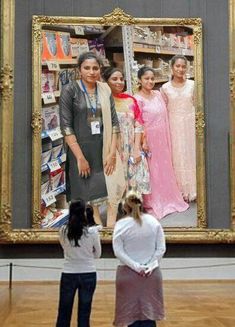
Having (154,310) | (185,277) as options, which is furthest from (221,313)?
(185,277)

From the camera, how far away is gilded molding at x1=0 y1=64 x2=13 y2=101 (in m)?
12.1

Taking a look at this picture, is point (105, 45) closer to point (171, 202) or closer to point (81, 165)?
point (81, 165)

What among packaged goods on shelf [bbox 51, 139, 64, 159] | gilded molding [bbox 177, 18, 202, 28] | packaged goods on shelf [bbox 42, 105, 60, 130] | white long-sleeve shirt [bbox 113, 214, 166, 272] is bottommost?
white long-sleeve shirt [bbox 113, 214, 166, 272]

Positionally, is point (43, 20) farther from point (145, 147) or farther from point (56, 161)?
point (145, 147)

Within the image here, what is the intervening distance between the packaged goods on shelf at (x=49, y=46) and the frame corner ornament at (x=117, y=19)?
1140 mm

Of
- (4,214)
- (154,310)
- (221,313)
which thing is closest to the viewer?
(154,310)

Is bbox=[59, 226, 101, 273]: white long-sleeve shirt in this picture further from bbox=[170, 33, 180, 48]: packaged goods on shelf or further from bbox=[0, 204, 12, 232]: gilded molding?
bbox=[170, 33, 180, 48]: packaged goods on shelf

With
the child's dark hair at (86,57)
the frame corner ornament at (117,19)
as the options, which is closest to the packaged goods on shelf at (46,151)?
the child's dark hair at (86,57)

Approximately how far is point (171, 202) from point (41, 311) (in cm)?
490

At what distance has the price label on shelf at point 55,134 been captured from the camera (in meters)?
12.1

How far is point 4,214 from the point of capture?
1193 cm

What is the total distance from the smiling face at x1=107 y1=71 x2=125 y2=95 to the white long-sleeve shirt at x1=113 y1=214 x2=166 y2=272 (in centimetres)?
768

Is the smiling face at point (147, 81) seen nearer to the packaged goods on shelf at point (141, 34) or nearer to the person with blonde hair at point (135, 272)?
the packaged goods on shelf at point (141, 34)

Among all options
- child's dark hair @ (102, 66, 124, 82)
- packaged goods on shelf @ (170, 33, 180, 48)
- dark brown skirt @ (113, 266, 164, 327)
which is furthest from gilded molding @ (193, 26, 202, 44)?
dark brown skirt @ (113, 266, 164, 327)
